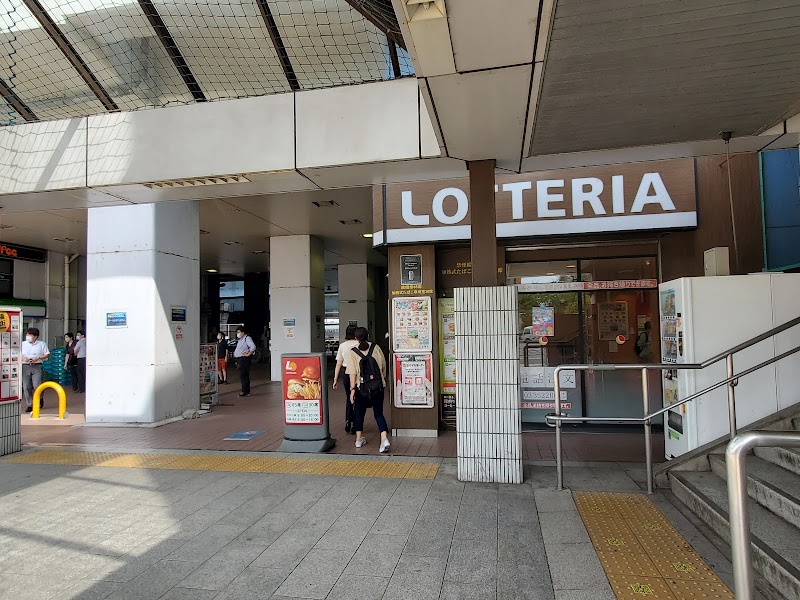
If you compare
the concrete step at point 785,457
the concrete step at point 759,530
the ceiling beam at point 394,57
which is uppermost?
the ceiling beam at point 394,57

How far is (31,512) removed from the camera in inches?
166

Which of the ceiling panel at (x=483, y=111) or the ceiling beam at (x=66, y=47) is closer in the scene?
the ceiling panel at (x=483, y=111)

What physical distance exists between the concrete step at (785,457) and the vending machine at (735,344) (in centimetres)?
49

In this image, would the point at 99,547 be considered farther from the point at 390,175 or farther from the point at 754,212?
the point at 754,212

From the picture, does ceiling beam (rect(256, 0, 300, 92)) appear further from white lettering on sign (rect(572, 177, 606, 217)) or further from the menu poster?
the menu poster

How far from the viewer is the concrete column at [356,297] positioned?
17.0 m

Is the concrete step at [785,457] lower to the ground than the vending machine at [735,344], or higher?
lower

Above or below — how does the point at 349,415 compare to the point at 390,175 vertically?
below

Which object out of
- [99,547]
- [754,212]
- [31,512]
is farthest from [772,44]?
[31,512]

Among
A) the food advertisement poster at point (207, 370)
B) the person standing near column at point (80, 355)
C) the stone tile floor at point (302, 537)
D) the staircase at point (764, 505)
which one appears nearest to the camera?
the staircase at point (764, 505)

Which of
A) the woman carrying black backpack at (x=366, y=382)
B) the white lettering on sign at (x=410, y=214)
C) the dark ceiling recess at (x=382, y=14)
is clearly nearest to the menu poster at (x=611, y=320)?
the white lettering on sign at (x=410, y=214)

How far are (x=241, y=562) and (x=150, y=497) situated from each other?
1.74 meters

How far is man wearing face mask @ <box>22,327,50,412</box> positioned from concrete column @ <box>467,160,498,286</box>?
27.5ft

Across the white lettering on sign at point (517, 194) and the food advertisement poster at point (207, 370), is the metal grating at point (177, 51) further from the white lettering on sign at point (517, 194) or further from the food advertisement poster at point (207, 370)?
the food advertisement poster at point (207, 370)
